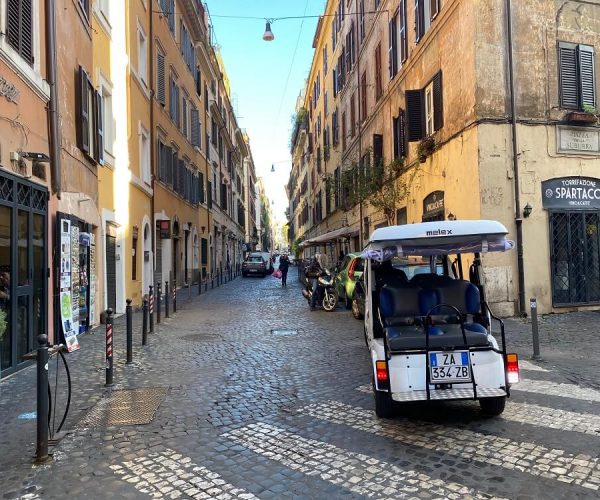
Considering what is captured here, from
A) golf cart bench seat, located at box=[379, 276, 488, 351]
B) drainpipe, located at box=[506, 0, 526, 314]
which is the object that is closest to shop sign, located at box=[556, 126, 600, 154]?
drainpipe, located at box=[506, 0, 526, 314]

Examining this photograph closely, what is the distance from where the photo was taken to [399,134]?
17625 millimetres

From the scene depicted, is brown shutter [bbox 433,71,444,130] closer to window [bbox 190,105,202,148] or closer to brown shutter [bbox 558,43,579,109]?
brown shutter [bbox 558,43,579,109]

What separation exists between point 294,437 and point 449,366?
156cm

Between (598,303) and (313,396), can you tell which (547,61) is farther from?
(313,396)

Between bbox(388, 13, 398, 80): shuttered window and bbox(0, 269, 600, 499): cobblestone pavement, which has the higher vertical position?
bbox(388, 13, 398, 80): shuttered window

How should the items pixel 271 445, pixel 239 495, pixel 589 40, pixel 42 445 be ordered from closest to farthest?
1. pixel 239 495
2. pixel 42 445
3. pixel 271 445
4. pixel 589 40

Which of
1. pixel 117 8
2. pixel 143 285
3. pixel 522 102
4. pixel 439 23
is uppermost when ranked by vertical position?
pixel 117 8

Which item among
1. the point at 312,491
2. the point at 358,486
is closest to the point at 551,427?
the point at 358,486

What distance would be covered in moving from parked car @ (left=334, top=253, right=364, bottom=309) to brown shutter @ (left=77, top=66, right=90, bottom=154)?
22.8ft

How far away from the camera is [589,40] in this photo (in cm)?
1291

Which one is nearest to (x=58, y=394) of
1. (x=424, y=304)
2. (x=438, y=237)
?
(x=424, y=304)

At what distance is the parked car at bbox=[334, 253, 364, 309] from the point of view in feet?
45.8

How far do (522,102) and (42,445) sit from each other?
1191 centimetres

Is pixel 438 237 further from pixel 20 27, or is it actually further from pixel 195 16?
pixel 195 16
